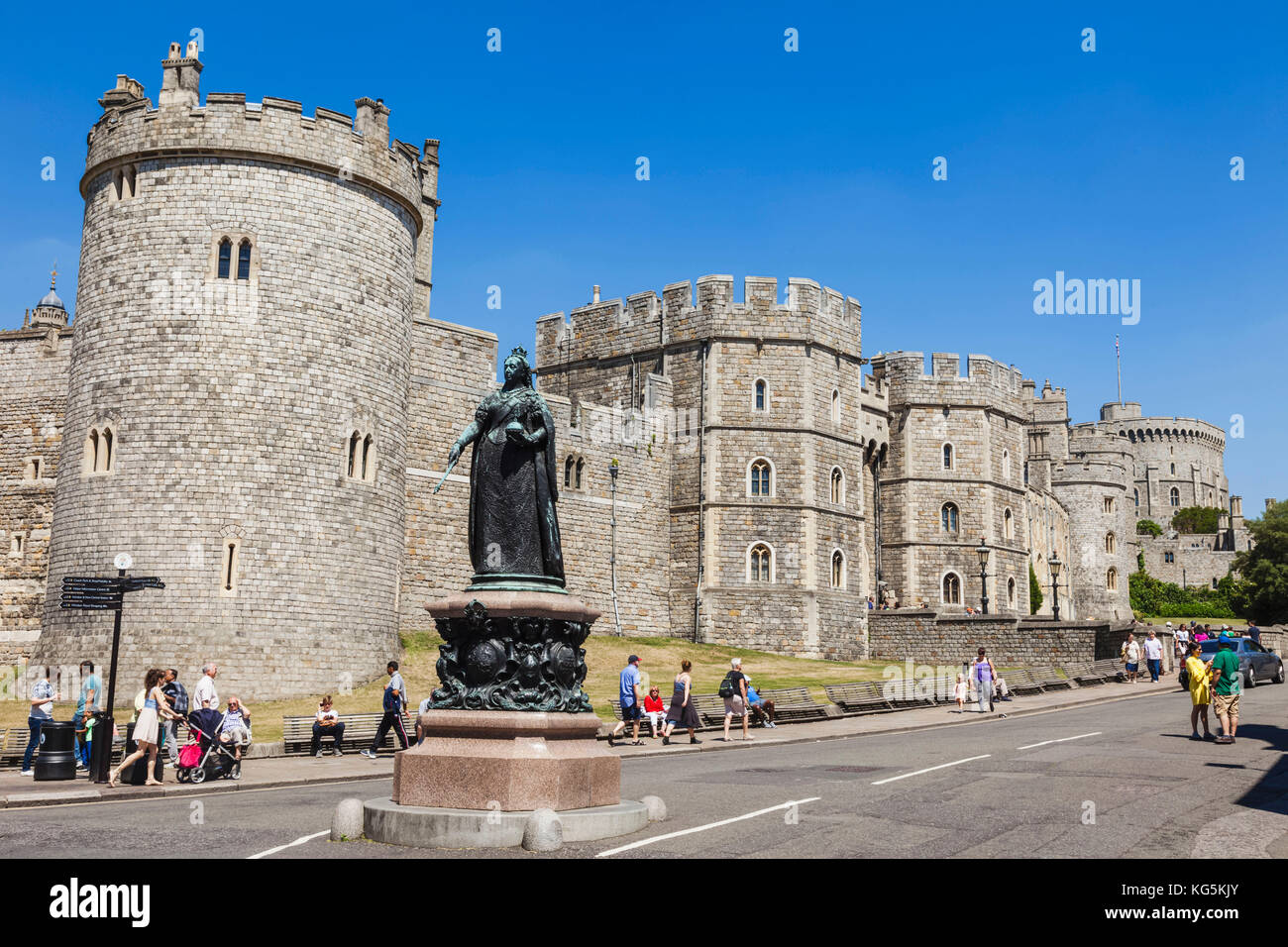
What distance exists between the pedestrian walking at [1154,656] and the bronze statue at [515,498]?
80.2 feet

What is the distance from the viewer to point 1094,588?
61.1 m

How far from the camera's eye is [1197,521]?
103 metres

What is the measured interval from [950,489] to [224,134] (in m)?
30.2

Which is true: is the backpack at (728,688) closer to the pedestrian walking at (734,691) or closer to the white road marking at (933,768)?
the pedestrian walking at (734,691)

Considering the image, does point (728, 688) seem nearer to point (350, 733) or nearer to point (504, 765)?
point (350, 733)

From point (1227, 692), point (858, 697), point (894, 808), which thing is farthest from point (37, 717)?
point (1227, 692)

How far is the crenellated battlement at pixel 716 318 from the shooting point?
125ft

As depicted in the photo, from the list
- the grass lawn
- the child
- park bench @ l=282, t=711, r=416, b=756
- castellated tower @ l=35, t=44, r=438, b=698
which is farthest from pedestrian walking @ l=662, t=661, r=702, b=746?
castellated tower @ l=35, t=44, r=438, b=698

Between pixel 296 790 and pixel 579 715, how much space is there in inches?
232

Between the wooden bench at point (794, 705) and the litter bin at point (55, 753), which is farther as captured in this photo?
the wooden bench at point (794, 705)

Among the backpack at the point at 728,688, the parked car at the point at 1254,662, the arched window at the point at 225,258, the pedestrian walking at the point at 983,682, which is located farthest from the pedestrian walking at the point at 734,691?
the arched window at the point at 225,258

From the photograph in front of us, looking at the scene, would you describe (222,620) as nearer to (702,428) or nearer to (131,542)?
(131,542)

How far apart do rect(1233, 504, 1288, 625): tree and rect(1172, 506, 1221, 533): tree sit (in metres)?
39.4

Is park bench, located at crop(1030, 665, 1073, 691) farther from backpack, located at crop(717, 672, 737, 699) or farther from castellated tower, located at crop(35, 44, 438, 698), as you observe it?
castellated tower, located at crop(35, 44, 438, 698)
